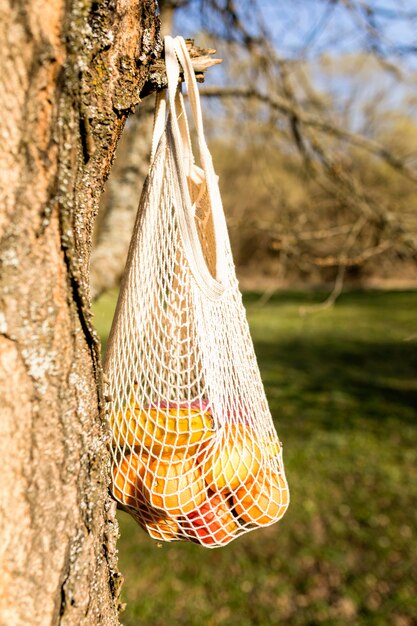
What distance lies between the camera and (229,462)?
3.39ft

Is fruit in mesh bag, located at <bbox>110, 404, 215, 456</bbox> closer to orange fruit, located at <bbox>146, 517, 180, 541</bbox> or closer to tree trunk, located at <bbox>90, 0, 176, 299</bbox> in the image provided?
orange fruit, located at <bbox>146, 517, 180, 541</bbox>

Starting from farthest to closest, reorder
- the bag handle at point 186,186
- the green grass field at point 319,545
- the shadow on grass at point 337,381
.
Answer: the shadow on grass at point 337,381 < the green grass field at point 319,545 < the bag handle at point 186,186

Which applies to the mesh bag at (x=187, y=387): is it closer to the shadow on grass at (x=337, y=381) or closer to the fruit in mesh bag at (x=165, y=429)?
the fruit in mesh bag at (x=165, y=429)

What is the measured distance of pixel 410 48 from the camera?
118 inches

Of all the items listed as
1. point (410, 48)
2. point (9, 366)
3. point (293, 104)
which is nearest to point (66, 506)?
point (9, 366)

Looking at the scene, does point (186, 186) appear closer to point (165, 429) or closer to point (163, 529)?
point (165, 429)

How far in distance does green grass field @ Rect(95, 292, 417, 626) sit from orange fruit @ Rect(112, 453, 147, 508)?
1135 mm

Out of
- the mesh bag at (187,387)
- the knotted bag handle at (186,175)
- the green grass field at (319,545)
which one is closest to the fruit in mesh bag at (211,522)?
the mesh bag at (187,387)

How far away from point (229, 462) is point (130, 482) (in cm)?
17

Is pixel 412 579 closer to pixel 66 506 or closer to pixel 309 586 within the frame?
pixel 309 586

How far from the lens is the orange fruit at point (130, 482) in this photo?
41.1 inches

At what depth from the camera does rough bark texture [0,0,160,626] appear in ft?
2.37

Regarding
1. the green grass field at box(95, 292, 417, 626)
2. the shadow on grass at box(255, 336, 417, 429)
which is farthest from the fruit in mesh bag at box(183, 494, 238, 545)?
the shadow on grass at box(255, 336, 417, 429)

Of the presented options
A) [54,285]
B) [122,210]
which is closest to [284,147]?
[122,210]
